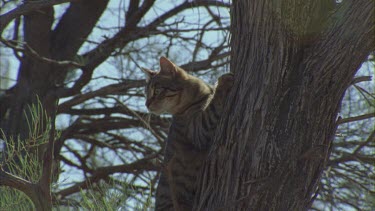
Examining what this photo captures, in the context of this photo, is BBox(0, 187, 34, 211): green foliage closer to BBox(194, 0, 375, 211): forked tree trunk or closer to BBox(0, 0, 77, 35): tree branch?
BBox(194, 0, 375, 211): forked tree trunk

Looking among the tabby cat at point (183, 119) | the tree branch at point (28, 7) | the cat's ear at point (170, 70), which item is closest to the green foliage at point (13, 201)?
the tabby cat at point (183, 119)

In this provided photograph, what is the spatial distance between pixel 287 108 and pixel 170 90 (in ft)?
5.45

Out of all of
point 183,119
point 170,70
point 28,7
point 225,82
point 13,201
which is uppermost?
point 28,7

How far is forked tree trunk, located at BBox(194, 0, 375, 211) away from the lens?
106 inches

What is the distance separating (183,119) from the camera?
3990 millimetres

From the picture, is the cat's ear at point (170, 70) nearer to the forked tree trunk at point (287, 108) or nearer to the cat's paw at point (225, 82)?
the cat's paw at point (225, 82)

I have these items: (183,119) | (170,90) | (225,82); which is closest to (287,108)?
(225,82)

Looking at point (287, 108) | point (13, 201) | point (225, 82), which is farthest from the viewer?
point (225, 82)

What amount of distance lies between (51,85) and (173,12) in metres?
1.33

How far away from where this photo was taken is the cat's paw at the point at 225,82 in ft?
10.8

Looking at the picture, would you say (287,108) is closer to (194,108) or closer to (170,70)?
(194,108)

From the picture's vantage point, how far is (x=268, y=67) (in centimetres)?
286

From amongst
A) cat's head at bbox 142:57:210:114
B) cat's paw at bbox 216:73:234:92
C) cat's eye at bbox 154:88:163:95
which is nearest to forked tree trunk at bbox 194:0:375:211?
cat's paw at bbox 216:73:234:92

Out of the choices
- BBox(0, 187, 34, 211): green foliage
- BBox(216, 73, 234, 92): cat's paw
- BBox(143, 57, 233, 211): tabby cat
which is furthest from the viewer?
BBox(143, 57, 233, 211): tabby cat
